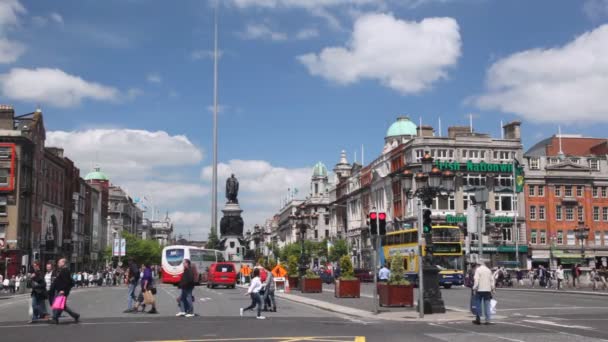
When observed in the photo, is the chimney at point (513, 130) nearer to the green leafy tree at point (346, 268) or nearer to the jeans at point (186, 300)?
the green leafy tree at point (346, 268)

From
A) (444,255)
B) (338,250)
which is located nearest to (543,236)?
(338,250)

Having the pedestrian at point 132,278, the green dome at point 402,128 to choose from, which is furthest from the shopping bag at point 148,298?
the green dome at point 402,128

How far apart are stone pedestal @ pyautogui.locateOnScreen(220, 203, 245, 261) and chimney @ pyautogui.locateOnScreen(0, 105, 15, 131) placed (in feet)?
76.5

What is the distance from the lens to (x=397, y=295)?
2616 cm

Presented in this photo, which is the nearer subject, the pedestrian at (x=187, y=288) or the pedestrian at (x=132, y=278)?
the pedestrian at (x=187, y=288)

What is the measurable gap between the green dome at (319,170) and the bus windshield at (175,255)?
411ft

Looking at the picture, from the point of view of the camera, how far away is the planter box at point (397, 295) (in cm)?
2609

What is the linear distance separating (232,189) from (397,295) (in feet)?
177

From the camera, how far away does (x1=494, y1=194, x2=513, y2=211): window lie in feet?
281

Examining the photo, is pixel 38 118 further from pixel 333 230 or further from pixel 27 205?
pixel 333 230

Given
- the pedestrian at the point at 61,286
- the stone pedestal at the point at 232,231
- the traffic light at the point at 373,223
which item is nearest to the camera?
the pedestrian at the point at 61,286

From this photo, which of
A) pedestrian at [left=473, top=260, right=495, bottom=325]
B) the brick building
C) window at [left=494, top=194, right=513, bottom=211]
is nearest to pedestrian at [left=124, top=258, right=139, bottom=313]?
pedestrian at [left=473, top=260, right=495, bottom=325]

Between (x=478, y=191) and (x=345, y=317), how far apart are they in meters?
9.15

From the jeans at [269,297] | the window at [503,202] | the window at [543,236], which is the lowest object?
the jeans at [269,297]
